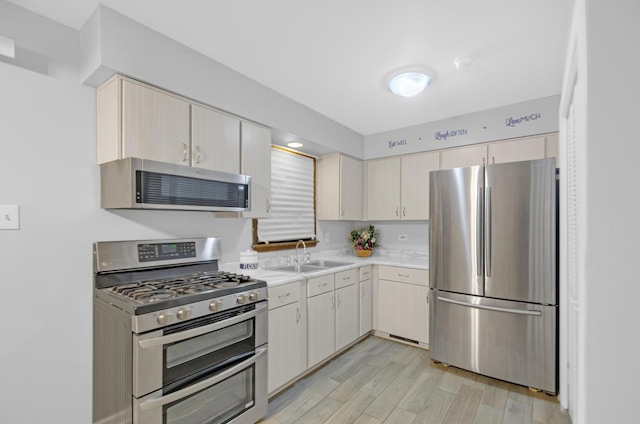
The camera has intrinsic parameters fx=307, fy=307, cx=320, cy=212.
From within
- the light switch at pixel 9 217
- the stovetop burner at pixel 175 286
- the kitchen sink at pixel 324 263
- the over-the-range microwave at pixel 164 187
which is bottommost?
the kitchen sink at pixel 324 263

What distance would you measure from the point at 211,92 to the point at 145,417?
2.02 meters

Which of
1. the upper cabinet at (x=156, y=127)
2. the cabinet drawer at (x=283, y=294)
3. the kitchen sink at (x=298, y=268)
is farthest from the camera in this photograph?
the kitchen sink at (x=298, y=268)

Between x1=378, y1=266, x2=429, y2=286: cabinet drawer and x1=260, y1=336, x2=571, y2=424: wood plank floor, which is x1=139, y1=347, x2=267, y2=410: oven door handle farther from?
x1=378, y1=266, x2=429, y2=286: cabinet drawer

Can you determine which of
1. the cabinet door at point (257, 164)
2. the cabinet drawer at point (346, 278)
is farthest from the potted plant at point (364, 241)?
the cabinet door at point (257, 164)

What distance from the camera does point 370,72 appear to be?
8.00 feet

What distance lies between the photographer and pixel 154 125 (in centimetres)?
190


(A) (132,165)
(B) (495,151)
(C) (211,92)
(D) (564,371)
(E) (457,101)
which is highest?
(E) (457,101)

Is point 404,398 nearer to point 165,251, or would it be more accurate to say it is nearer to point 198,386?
point 198,386

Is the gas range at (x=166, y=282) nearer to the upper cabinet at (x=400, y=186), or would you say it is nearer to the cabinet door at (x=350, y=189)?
the cabinet door at (x=350, y=189)

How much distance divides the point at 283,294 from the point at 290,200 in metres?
1.31

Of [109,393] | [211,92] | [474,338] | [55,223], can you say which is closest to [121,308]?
[109,393]

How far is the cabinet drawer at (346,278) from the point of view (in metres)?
3.08

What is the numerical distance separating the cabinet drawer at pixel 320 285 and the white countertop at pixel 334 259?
0.15ft

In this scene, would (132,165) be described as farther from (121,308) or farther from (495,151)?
(495,151)
